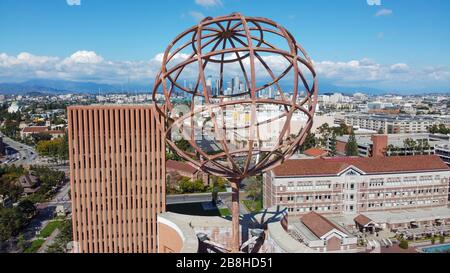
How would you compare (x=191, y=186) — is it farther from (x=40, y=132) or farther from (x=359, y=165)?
(x=40, y=132)

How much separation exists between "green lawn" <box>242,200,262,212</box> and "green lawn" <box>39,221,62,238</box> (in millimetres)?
17098

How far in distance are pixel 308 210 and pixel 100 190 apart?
18.1m

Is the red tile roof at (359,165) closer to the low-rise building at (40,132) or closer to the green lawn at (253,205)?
the green lawn at (253,205)

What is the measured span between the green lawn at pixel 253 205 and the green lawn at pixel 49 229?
17098mm

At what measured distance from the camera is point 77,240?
2150 cm

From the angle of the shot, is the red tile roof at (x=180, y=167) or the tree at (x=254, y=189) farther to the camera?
the red tile roof at (x=180, y=167)

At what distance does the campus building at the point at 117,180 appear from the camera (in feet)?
69.3

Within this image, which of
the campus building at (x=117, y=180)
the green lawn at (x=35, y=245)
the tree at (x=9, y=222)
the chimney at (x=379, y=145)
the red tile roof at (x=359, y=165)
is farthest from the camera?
the chimney at (x=379, y=145)

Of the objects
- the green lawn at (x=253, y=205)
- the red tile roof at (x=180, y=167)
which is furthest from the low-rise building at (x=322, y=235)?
the red tile roof at (x=180, y=167)

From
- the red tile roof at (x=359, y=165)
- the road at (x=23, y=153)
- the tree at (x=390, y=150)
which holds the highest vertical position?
the red tile roof at (x=359, y=165)

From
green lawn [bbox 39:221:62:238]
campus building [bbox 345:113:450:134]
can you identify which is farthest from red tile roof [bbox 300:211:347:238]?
campus building [bbox 345:113:450:134]

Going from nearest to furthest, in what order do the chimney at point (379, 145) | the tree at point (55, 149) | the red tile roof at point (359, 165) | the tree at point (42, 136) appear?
the red tile roof at point (359, 165) < the chimney at point (379, 145) < the tree at point (55, 149) < the tree at point (42, 136)

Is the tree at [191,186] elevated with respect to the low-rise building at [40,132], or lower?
lower

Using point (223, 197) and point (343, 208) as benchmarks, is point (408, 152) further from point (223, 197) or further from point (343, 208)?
point (223, 197)
